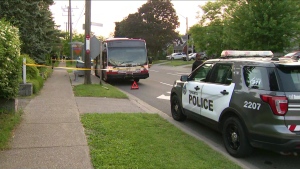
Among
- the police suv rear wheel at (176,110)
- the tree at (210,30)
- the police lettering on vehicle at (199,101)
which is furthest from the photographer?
the tree at (210,30)

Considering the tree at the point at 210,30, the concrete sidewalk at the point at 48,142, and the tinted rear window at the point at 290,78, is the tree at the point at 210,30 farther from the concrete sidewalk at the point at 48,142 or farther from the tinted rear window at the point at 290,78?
the tinted rear window at the point at 290,78

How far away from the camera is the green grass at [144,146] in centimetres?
472

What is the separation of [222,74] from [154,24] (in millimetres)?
63738

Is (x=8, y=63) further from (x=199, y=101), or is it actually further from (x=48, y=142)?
(x=199, y=101)

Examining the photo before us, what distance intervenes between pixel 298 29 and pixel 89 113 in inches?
635

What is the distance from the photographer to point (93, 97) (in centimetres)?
1116

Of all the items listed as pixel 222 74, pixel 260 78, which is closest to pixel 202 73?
pixel 222 74

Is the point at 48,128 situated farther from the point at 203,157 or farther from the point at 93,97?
the point at 93,97

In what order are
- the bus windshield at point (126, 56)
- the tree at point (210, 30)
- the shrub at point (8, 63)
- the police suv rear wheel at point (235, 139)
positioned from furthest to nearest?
the tree at point (210, 30) < the bus windshield at point (126, 56) < the shrub at point (8, 63) < the police suv rear wheel at point (235, 139)

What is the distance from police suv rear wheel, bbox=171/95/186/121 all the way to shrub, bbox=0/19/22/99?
376cm

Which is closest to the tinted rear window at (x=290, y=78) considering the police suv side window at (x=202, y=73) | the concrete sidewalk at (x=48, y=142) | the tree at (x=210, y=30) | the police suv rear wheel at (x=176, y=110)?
the police suv side window at (x=202, y=73)

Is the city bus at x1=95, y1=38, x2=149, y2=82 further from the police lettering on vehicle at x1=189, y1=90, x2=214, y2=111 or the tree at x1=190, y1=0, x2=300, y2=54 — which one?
the police lettering on vehicle at x1=189, y1=90, x2=214, y2=111

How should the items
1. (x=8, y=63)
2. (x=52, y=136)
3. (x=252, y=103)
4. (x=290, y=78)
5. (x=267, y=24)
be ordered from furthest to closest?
(x=267, y=24), (x=8, y=63), (x=52, y=136), (x=252, y=103), (x=290, y=78)

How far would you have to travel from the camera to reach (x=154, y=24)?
225 ft
